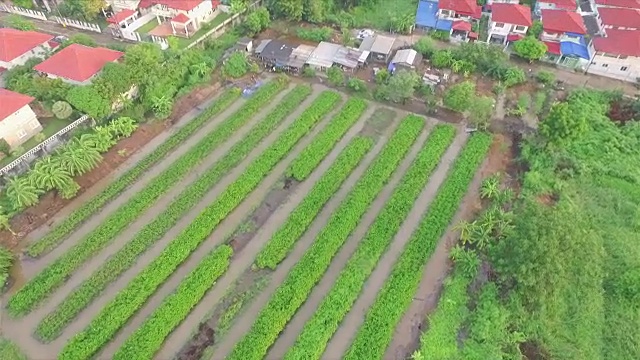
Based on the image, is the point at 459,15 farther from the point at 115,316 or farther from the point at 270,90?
the point at 115,316

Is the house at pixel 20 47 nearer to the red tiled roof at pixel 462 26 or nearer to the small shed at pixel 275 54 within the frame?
the small shed at pixel 275 54

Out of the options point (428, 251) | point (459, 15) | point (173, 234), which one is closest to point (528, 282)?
point (428, 251)

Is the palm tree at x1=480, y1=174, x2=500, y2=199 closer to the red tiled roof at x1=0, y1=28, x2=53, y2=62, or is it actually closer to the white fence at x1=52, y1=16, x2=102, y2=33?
the red tiled roof at x1=0, y1=28, x2=53, y2=62

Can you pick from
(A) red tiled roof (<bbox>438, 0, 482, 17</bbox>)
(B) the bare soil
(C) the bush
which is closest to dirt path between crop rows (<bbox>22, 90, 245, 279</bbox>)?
(B) the bare soil

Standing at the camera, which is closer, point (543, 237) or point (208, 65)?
point (543, 237)

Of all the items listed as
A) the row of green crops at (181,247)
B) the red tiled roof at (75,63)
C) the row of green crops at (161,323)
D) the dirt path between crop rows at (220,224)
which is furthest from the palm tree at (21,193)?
the row of green crops at (161,323)

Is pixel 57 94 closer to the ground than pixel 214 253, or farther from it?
farther from it

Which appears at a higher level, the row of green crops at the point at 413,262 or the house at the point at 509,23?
the house at the point at 509,23
